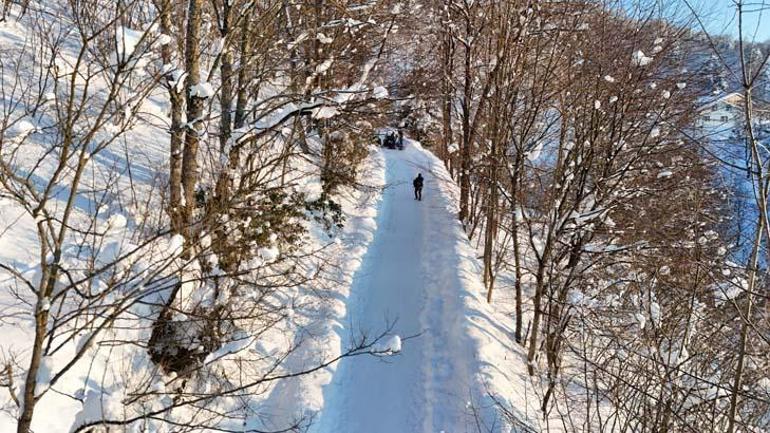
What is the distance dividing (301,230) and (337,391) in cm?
476

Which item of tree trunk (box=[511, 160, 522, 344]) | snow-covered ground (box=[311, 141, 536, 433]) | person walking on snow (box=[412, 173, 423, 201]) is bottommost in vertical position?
snow-covered ground (box=[311, 141, 536, 433])

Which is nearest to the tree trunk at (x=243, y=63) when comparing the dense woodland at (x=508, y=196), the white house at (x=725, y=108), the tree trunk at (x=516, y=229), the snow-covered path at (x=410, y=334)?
the dense woodland at (x=508, y=196)

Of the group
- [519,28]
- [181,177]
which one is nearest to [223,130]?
[181,177]

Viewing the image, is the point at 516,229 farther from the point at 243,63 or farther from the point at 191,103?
the point at 191,103

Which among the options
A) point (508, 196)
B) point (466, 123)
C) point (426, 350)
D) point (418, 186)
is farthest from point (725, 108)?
point (418, 186)

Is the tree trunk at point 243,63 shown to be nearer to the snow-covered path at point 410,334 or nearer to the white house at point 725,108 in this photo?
the snow-covered path at point 410,334


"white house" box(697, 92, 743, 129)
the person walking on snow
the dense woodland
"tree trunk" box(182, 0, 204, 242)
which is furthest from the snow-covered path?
"white house" box(697, 92, 743, 129)

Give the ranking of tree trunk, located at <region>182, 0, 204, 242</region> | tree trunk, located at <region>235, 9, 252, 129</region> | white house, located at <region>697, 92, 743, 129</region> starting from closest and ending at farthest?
white house, located at <region>697, 92, 743, 129</region> < tree trunk, located at <region>182, 0, 204, 242</region> < tree trunk, located at <region>235, 9, 252, 129</region>

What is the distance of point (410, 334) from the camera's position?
35.3 feet

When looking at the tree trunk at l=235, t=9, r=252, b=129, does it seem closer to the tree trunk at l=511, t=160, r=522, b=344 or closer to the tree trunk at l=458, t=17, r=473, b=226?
the tree trunk at l=511, t=160, r=522, b=344

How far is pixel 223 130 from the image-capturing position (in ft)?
27.0

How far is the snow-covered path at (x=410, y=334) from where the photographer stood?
8.23m

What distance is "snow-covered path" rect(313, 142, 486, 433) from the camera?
8227 millimetres

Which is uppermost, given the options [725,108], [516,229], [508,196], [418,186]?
[725,108]
